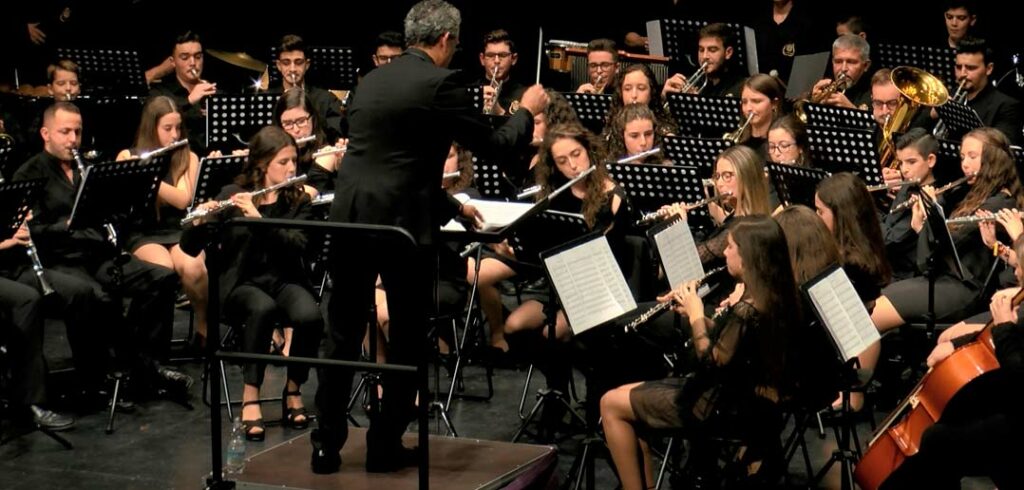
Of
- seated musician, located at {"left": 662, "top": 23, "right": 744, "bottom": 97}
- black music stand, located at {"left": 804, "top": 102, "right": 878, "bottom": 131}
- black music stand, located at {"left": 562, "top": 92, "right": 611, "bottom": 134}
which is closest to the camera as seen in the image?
black music stand, located at {"left": 804, "top": 102, "right": 878, "bottom": 131}

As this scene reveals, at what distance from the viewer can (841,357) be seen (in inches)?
200

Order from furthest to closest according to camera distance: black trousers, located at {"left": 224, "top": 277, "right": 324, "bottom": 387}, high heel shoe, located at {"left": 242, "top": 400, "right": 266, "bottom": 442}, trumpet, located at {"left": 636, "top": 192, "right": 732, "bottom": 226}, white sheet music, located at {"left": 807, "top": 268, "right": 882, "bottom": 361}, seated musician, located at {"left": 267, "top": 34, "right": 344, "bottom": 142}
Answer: seated musician, located at {"left": 267, "top": 34, "right": 344, "bottom": 142} < trumpet, located at {"left": 636, "top": 192, "right": 732, "bottom": 226} < black trousers, located at {"left": 224, "top": 277, "right": 324, "bottom": 387} < high heel shoe, located at {"left": 242, "top": 400, "right": 266, "bottom": 442} < white sheet music, located at {"left": 807, "top": 268, "right": 882, "bottom": 361}

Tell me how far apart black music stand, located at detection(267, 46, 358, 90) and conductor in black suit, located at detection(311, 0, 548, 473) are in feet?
15.4

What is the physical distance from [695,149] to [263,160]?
7.20ft

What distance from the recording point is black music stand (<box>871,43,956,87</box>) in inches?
336

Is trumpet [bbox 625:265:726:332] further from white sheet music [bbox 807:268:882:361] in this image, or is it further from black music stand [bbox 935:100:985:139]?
black music stand [bbox 935:100:985:139]

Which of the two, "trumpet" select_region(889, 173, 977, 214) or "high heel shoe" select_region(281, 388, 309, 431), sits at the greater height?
"trumpet" select_region(889, 173, 977, 214)

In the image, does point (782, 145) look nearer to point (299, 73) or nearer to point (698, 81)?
point (698, 81)

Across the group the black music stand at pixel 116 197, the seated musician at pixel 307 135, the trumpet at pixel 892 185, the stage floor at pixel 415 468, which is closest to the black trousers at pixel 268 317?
the black music stand at pixel 116 197

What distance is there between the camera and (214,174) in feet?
23.0

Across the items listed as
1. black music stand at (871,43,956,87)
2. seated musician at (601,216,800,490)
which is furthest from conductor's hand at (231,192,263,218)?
black music stand at (871,43,956,87)

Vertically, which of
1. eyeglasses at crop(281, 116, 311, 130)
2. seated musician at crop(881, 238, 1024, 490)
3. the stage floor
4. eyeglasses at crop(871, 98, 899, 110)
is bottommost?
the stage floor

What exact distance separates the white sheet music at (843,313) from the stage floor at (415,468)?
3.54ft

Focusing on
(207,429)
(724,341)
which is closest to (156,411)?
(207,429)
